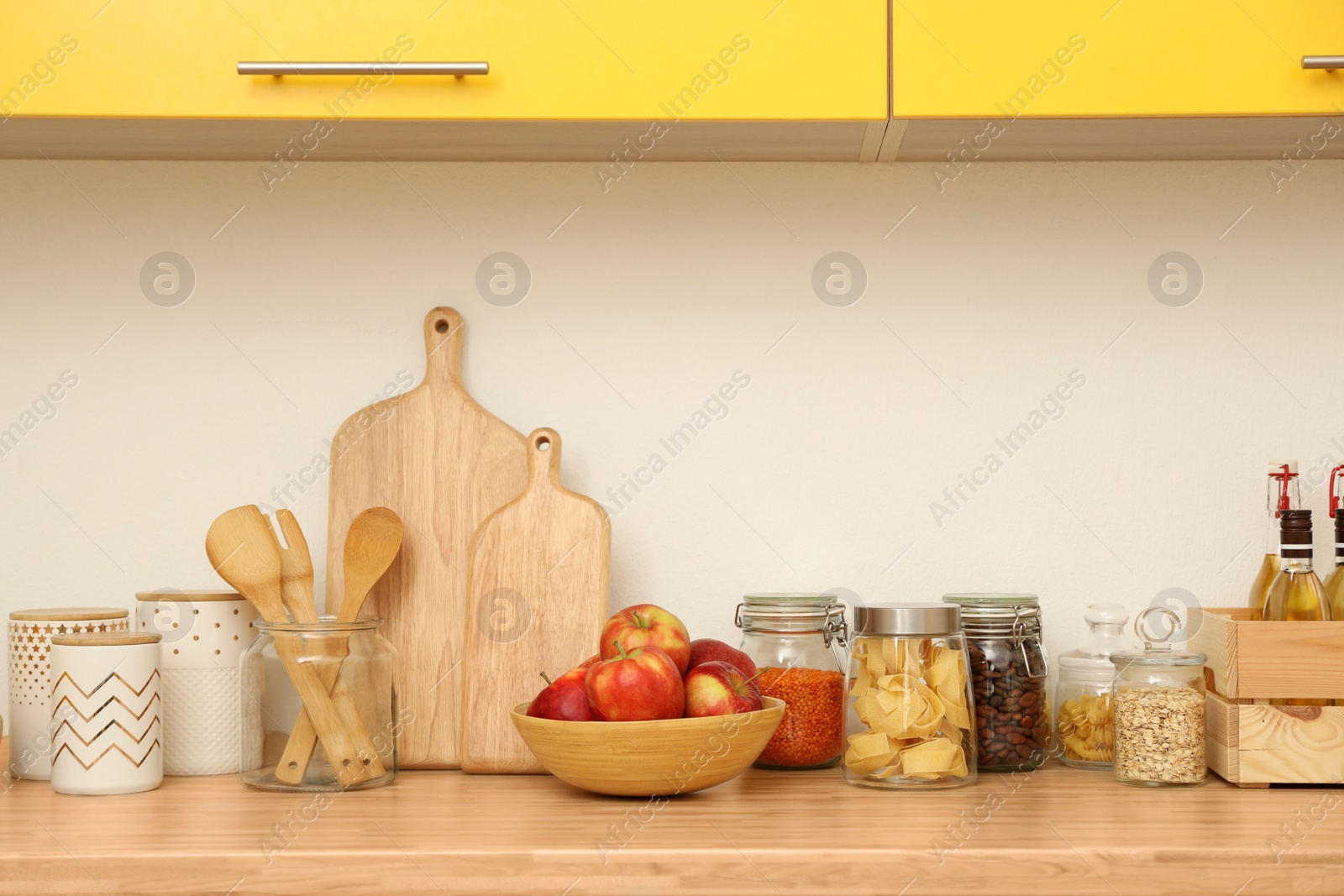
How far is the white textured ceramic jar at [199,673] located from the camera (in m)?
1.14

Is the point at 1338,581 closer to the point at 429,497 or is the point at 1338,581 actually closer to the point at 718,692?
the point at 718,692

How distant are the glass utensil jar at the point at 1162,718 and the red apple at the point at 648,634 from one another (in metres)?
0.43

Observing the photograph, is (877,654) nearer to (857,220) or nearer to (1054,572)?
(1054,572)

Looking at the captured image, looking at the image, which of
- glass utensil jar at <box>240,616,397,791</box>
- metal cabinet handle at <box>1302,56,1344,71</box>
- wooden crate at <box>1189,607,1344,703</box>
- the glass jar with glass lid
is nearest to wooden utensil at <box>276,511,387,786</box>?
glass utensil jar at <box>240,616,397,791</box>

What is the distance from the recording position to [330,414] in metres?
1.32

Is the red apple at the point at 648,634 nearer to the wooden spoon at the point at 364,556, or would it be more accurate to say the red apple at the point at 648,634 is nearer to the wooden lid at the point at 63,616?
the wooden spoon at the point at 364,556

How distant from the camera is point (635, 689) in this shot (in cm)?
100

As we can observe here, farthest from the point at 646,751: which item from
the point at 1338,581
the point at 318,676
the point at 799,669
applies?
the point at 1338,581

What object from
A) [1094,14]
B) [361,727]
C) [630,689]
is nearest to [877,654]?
[630,689]

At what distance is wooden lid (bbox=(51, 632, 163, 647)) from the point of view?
1.06 metres

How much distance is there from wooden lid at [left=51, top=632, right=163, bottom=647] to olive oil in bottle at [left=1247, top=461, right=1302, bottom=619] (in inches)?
45.3

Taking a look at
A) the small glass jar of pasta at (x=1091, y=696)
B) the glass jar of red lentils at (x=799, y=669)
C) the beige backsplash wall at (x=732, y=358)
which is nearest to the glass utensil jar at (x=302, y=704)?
the beige backsplash wall at (x=732, y=358)

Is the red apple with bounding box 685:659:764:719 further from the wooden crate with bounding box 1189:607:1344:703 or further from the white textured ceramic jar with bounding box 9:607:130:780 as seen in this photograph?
the white textured ceramic jar with bounding box 9:607:130:780

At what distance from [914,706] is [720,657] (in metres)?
0.19
